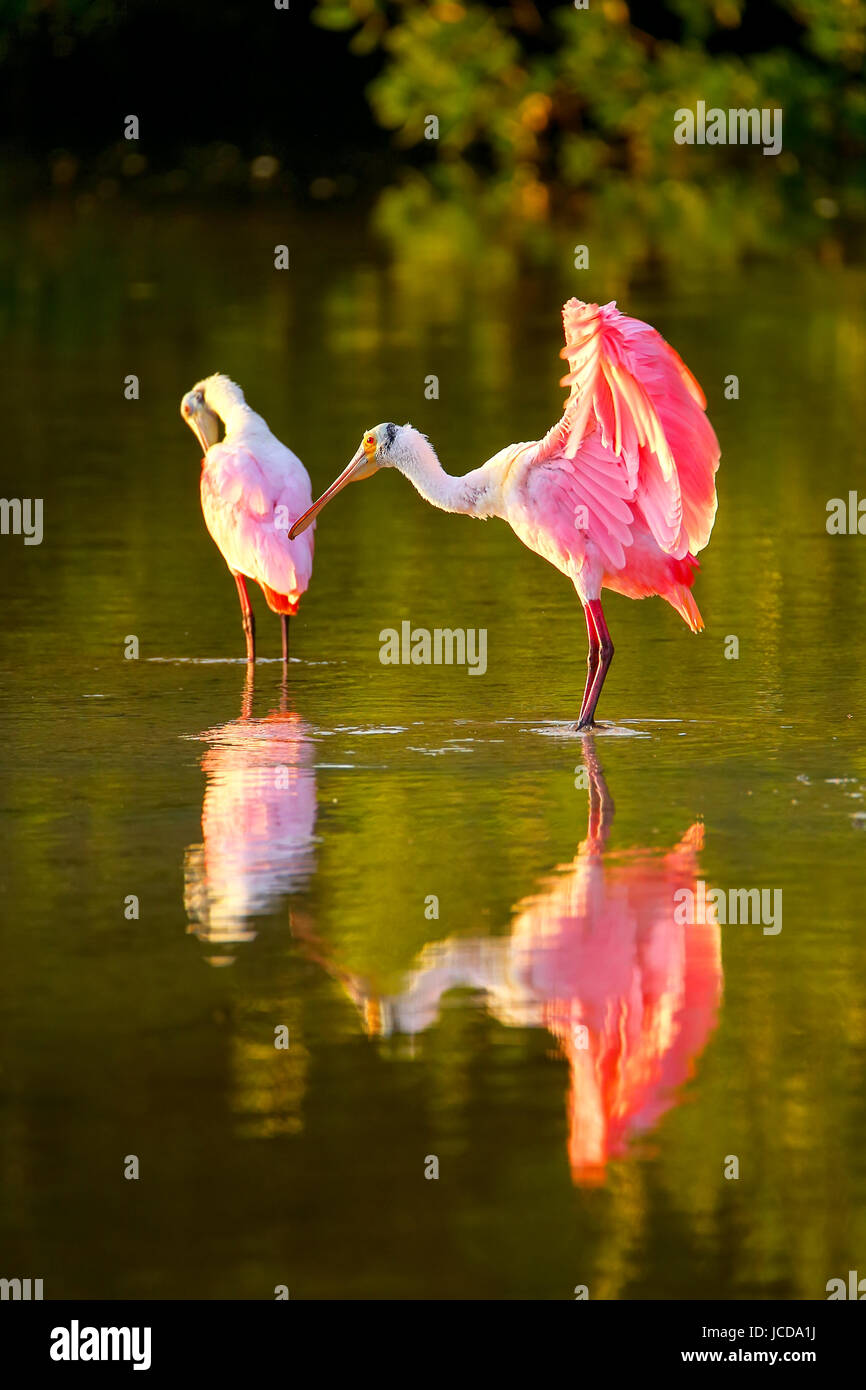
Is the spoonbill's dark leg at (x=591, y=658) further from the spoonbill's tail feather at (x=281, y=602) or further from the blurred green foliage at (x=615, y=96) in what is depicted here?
the blurred green foliage at (x=615, y=96)

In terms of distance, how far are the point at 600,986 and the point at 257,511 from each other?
487 centimetres

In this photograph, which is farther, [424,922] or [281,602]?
[281,602]

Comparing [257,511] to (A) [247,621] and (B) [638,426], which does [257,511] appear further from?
(B) [638,426]

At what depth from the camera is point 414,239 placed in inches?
1371

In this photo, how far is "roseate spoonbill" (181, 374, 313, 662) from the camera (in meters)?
11.7

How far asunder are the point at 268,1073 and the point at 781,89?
38941 millimetres

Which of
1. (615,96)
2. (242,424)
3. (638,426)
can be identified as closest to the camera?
(638,426)

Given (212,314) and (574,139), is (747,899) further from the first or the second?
(574,139)

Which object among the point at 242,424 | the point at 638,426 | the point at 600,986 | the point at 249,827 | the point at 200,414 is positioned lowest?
the point at 600,986

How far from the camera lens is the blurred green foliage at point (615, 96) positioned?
42.9 metres

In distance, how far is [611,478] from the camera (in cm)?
1041

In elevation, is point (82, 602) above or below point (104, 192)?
below

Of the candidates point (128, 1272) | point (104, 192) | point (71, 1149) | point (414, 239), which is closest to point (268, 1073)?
point (71, 1149)

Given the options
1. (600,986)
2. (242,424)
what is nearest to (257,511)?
(242,424)
